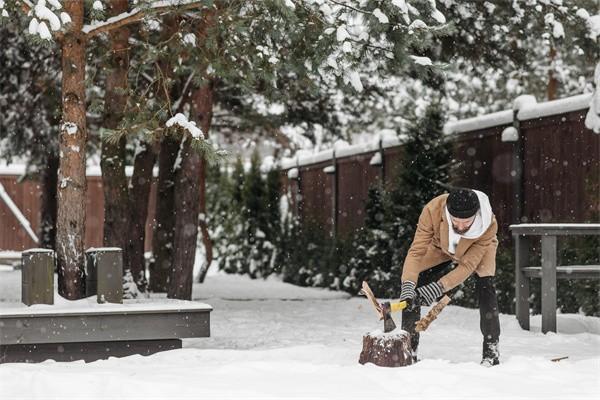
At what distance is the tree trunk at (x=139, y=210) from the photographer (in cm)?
1062

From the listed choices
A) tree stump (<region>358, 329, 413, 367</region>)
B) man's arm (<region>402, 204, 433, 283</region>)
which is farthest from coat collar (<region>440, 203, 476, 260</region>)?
tree stump (<region>358, 329, 413, 367</region>)

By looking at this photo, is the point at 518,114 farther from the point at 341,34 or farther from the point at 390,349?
the point at 390,349

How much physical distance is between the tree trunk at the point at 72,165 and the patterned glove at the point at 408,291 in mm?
3081

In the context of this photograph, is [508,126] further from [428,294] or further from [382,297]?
[428,294]

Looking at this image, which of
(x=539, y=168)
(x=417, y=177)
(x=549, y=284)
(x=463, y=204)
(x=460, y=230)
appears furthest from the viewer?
(x=417, y=177)

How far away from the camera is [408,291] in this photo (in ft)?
19.3

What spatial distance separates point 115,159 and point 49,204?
677 centimetres

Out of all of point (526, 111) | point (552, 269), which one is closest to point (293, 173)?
point (526, 111)

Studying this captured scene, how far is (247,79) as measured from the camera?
8.16 m

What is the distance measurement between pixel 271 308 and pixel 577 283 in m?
3.81

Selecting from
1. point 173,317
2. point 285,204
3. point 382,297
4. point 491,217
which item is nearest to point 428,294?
point 491,217

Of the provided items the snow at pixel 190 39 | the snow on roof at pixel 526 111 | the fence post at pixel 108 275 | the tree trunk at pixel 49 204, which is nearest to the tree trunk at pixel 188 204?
the snow at pixel 190 39

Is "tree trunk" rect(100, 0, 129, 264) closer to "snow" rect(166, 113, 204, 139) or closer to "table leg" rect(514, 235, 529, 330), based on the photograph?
"snow" rect(166, 113, 204, 139)

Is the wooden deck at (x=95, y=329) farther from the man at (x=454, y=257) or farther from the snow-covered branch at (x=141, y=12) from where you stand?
the snow-covered branch at (x=141, y=12)
